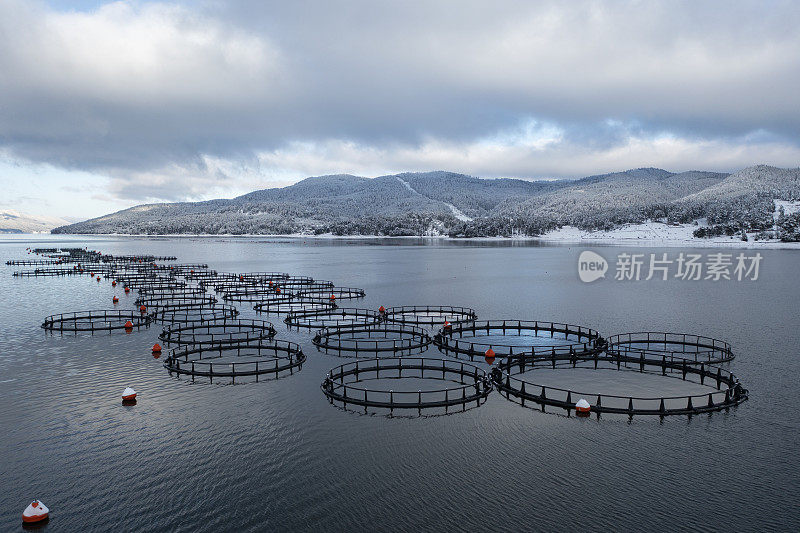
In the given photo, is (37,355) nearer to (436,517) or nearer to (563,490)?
(436,517)

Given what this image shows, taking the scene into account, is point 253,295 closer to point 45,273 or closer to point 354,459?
point 354,459

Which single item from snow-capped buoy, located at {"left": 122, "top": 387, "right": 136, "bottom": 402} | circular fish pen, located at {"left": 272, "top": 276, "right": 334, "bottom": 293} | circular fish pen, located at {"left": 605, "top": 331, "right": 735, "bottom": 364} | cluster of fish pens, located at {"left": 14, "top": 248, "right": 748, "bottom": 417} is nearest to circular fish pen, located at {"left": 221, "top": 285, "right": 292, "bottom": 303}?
circular fish pen, located at {"left": 272, "top": 276, "right": 334, "bottom": 293}

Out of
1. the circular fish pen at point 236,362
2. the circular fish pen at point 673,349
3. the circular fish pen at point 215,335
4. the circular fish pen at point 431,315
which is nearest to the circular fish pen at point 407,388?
the circular fish pen at point 236,362

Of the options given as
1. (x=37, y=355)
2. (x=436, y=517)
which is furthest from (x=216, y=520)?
(x=37, y=355)

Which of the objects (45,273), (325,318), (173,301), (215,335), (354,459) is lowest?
(354,459)

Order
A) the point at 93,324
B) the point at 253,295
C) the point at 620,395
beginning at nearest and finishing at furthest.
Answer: the point at 620,395, the point at 93,324, the point at 253,295

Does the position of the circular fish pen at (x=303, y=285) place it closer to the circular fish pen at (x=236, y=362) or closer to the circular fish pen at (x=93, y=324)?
the circular fish pen at (x=93, y=324)

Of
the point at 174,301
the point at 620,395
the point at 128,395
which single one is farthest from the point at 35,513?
the point at 174,301
